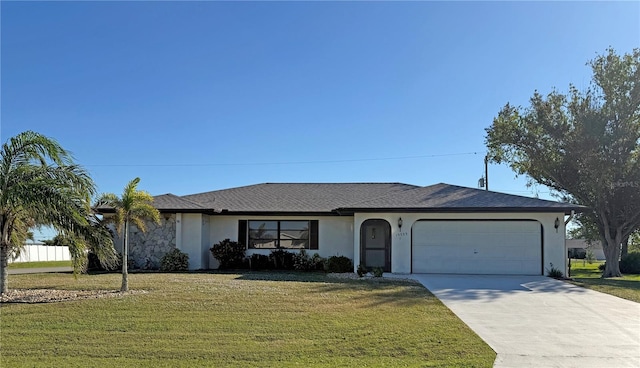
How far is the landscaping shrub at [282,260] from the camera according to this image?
21.2m

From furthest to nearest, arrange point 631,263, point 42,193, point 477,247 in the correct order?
point 631,263 → point 477,247 → point 42,193

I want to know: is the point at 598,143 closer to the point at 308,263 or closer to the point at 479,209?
the point at 479,209

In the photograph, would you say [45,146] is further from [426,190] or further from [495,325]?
[426,190]

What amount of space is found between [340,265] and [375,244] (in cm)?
213

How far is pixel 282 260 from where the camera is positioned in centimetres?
2127

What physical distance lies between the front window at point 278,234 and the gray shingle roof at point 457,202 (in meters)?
3.19

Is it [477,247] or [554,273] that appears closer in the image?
[554,273]

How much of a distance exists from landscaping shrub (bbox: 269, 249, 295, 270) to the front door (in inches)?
120

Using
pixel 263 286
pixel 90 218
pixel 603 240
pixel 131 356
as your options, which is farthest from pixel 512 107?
pixel 131 356

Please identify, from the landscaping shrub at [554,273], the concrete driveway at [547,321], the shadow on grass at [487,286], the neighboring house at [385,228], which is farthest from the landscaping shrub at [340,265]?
the landscaping shrub at [554,273]

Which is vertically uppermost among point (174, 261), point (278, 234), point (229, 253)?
point (278, 234)

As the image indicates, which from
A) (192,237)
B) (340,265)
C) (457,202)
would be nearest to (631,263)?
(457,202)

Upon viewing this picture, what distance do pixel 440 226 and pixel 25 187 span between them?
13.6 metres

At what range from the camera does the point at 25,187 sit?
11.5 m
